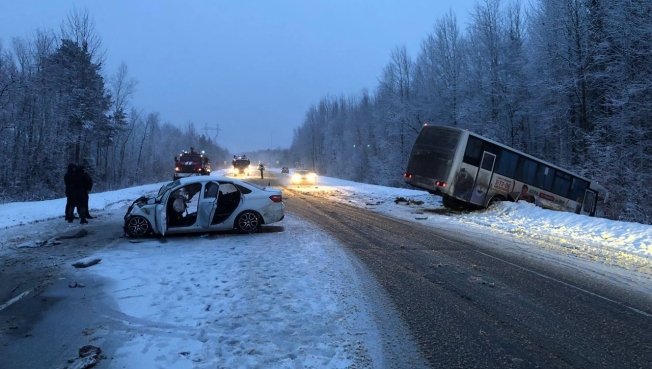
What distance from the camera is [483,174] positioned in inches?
666

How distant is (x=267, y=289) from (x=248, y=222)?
16.7 ft

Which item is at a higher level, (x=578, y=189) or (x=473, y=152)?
(x=473, y=152)

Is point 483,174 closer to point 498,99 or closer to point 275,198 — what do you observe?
point 275,198

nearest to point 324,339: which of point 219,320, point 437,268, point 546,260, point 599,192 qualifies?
point 219,320

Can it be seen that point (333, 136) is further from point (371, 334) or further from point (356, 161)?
point (371, 334)

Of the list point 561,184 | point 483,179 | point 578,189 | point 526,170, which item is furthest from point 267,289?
point 578,189

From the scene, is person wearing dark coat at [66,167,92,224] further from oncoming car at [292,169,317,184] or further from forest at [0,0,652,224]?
oncoming car at [292,169,317,184]

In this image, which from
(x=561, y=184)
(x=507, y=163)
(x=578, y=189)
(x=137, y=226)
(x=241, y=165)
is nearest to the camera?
(x=137, y=226)

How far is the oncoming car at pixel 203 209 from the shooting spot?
998 cm

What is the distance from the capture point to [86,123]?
4034 centimetres

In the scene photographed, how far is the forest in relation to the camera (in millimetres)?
20047

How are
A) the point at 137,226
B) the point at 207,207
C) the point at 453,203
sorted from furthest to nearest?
1. the point at 453,203
2. the point at 207,207
3. the point at 137,226

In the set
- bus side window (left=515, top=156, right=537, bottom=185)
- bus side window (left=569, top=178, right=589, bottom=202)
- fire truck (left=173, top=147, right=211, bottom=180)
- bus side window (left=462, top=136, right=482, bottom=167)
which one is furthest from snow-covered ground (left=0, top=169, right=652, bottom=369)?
fire truck (left=173, top=147, right=211, bottom=180)

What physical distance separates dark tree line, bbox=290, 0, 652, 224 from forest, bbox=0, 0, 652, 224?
3.4 inches
